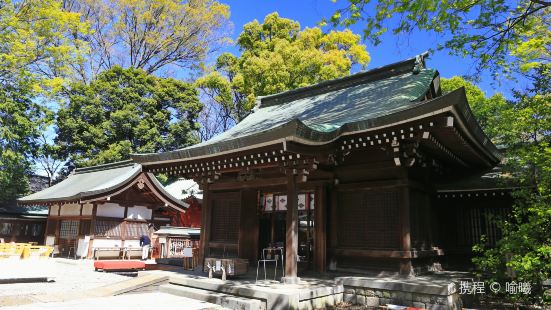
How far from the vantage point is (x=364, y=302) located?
8086 millimetres

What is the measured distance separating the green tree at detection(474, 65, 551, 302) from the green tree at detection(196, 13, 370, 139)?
1616 cm

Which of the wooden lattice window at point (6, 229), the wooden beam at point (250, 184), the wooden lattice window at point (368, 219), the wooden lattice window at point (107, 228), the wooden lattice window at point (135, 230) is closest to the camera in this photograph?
the wooden lattice window at point (368, 219)

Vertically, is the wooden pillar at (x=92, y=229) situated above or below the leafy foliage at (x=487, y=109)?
below

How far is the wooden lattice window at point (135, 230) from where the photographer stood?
19297 mm

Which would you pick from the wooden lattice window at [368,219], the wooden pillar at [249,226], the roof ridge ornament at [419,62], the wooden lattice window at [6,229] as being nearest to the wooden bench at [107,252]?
the wooden lattice window at [6,229]

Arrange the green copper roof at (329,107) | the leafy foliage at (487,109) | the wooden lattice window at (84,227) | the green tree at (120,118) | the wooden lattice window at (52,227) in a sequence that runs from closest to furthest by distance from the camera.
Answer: the green copper roof at (329,107)
the leafy foliage at (487,109)
the wooden lattice window at (84,227)
the wooden lattice window at (52,227)
the green tree at (120,118)

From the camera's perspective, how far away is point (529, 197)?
746 centimetres

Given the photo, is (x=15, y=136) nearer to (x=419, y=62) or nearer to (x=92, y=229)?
(x=92, y=229)

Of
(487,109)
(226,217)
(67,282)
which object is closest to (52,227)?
(67,282)

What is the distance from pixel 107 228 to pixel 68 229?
2.90 metres

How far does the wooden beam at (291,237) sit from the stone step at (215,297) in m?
1.10

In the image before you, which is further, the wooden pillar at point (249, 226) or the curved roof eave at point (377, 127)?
the wooden pillar at point (249, 226)

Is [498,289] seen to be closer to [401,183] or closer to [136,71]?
[401,183]

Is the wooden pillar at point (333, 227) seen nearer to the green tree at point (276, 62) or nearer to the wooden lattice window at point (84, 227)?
the wooden lattice window at point (84, 227)
